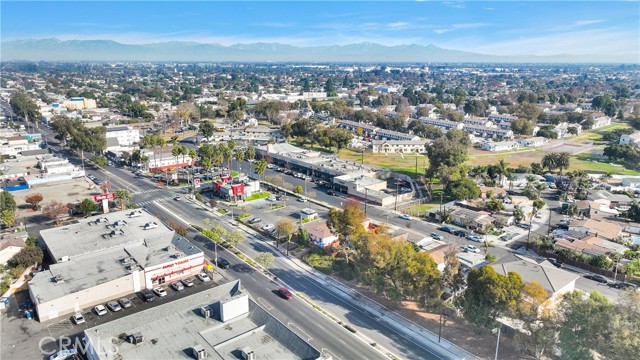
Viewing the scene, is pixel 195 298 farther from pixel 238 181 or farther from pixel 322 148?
pixel 322 148

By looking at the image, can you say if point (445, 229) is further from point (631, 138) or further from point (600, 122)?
point (600, 122)

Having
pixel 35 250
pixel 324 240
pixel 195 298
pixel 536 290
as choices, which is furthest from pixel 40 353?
pixel 536 290

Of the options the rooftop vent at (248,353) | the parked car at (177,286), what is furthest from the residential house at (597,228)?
the parked car at (177,286)

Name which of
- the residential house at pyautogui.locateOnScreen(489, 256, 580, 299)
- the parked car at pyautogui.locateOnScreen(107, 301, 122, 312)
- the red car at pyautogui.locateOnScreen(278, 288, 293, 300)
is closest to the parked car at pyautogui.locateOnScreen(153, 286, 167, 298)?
the parked car at pyautogui.locateOnScreen(107, 301, 122, 312)

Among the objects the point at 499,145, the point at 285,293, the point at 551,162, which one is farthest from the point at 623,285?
the point at 499,145

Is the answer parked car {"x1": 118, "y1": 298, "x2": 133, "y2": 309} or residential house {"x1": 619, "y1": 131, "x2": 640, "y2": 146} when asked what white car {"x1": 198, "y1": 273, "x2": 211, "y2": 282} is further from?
residential house {"x1": 619, "y1": 131, "x2": 640, "y2": 146}

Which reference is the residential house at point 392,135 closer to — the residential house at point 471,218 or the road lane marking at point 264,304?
the residential house at point 471,218
